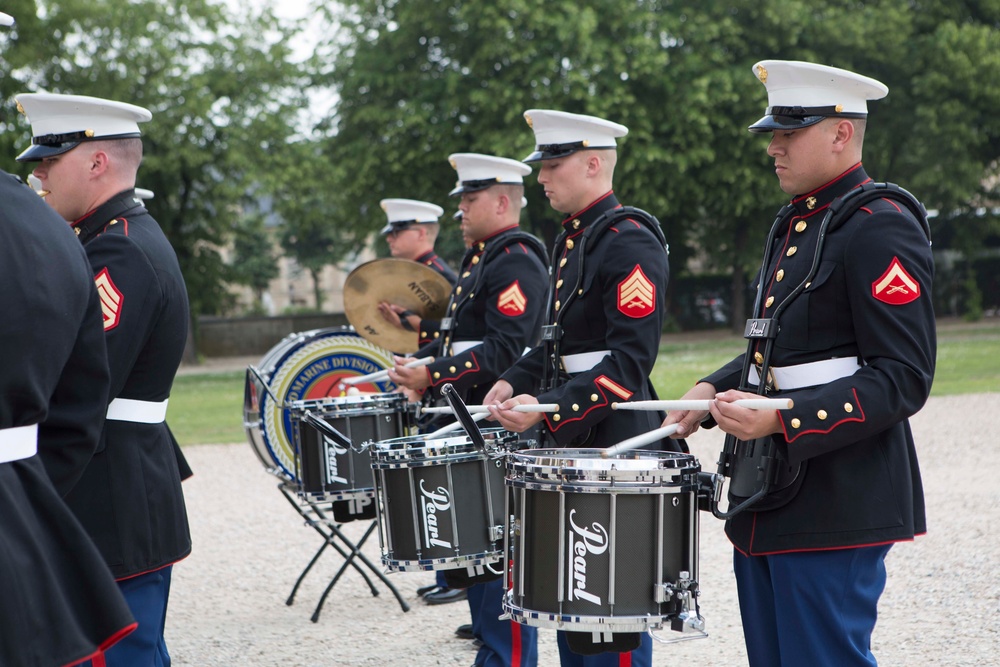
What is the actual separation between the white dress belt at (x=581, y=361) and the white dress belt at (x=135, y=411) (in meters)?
1.41

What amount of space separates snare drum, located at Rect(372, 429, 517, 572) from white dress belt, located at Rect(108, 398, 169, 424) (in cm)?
97

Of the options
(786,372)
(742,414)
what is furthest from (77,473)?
(786,372)

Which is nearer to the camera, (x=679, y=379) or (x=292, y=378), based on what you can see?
(x=292, y=378)

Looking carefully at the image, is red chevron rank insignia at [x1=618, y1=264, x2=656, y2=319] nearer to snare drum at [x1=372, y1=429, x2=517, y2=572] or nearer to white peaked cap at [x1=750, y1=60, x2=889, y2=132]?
snare drum at [x1=372, y1=429, x2=517, y2=572]

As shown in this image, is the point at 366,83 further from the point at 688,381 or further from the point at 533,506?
the point at 533,506

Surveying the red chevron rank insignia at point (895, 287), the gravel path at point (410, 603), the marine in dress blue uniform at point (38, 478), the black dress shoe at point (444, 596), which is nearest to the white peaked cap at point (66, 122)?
the marine in dress blue uniform at point (38, 478)

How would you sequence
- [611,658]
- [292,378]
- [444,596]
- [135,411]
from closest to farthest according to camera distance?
[135,411]
[611,658]
[444,596]
[292,378]

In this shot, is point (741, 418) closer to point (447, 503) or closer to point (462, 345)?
point (447, 503)

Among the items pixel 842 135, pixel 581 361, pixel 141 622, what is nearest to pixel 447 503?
pixel 581 361

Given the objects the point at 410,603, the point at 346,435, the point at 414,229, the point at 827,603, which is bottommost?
the point at 410,603

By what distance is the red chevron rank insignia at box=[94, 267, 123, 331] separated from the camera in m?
3.24

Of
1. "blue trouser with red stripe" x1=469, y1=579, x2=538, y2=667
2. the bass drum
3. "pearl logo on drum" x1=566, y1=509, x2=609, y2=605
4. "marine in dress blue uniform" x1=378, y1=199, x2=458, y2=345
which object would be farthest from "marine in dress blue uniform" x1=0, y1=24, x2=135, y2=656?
"marine in dress blue uniform" x1=378, y1=199, x2=458, y2=345

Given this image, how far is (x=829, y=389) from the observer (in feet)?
9.21

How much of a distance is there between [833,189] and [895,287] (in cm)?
39
